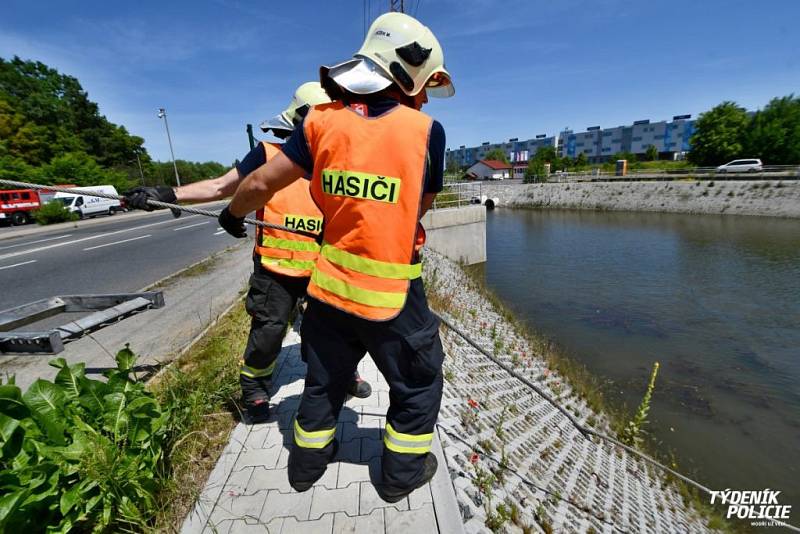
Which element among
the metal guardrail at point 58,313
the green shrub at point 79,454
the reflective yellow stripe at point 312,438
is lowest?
the reflective yellow stripe at point 312,438

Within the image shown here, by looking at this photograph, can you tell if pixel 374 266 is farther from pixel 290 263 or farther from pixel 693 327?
pixel 693 327

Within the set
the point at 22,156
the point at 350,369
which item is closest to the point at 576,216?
the point at 350,369

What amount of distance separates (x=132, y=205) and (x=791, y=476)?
7594 millimetres

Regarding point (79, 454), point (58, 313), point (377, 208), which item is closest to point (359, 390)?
point (79, 454)

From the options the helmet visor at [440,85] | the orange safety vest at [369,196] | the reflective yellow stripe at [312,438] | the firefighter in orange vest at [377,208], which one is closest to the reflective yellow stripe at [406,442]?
the firefighter in orange vest at [377,208]

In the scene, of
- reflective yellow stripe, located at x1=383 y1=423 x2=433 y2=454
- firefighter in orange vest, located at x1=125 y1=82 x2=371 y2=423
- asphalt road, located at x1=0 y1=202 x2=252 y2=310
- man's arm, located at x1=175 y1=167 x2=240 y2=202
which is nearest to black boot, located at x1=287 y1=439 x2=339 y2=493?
reflective yellow stripe, located at x1=383 y1=423 x2=433 y2=454

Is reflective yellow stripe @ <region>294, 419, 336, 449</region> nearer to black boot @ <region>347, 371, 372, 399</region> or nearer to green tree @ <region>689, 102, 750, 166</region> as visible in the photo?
black boot @ <region>347, 371, 372, 399</region>

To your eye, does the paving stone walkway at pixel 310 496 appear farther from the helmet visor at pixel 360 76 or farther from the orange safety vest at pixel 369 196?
the helmet visor at pixel 360 76

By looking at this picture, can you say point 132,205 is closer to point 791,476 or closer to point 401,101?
point 401,101

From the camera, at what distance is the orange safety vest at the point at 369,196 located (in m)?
1.56

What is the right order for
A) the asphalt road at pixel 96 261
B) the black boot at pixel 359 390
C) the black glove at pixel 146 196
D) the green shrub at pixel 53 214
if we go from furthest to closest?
the green shrub at pixel 53 214 → the asphalt road at pixel 96 261 → the black boot at pixel 359 390 → the black glove at pixel 146 196

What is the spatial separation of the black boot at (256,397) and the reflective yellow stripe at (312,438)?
828 mm

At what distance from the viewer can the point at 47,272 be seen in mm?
8836

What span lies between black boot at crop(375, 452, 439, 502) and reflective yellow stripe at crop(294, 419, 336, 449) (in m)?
0.40
